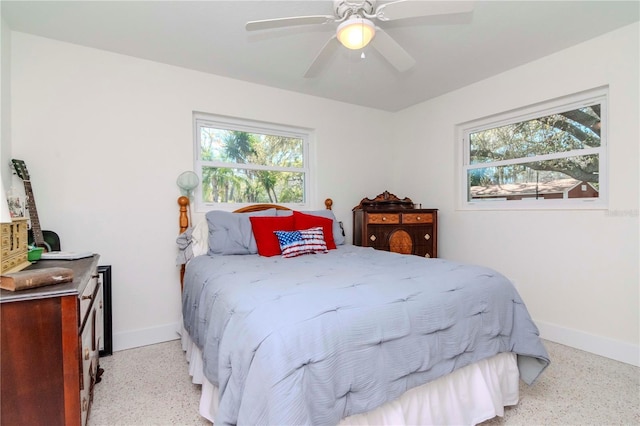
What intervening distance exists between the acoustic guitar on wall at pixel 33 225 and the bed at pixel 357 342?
957 millimetres

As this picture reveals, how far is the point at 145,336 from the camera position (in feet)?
8.61

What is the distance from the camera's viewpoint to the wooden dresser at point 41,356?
3.40 ft

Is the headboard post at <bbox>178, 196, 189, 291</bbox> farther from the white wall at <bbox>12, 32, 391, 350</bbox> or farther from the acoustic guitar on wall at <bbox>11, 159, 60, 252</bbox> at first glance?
the acoustic guitar on wall at <bbox>11, 159, 60, 252</bbox>

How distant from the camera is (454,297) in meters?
1.45

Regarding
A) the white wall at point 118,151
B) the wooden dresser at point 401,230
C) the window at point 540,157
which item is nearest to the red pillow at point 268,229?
the white wall at point 118,151

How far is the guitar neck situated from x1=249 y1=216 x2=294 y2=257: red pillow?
1.39 metres

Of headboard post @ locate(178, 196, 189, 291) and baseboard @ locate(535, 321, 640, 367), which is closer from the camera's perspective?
baseboard @ locate(535, 321, 640, 367)

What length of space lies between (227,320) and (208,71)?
248 cm

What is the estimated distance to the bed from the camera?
1012 mm

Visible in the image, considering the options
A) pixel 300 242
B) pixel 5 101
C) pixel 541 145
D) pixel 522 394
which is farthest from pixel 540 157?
pixel 5 101

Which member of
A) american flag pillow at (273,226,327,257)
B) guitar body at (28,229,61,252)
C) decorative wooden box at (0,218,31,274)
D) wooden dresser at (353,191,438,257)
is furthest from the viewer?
wooden dresser at (353,191,438,257)

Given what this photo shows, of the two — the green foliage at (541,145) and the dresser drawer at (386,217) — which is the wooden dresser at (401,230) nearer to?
the dresser drawer at (386,217)

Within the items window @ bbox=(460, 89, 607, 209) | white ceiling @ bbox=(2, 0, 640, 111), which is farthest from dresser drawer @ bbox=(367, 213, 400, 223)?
white ceiling @ bbox=(2, 0, 640, 111)

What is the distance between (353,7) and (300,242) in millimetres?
1635
